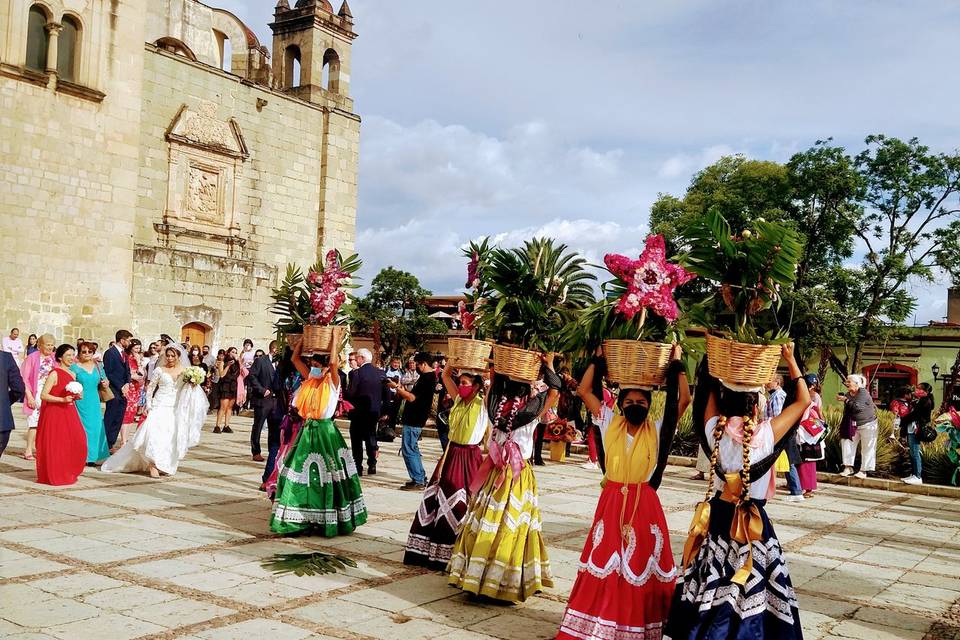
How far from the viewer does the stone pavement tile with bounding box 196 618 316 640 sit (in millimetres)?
5254

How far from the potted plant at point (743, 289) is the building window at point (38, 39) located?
2194 cm

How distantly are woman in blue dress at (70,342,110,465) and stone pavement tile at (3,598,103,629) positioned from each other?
5.97m

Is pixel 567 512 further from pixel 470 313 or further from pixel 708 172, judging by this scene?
pixel 708 172

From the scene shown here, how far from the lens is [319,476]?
27.0 feet

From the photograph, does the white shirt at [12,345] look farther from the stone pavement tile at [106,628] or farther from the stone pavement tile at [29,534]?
the stone pavement tile at [106,628]

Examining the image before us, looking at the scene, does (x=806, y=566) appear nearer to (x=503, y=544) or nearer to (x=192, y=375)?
(x=503, y=544)

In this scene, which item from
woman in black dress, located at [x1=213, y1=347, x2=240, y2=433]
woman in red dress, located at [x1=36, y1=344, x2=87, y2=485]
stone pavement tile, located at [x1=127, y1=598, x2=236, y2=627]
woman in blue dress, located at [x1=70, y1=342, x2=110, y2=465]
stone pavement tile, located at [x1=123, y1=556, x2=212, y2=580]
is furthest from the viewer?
woman in black dress, located at [x1=213, y1=347, x2=240, y2=433]

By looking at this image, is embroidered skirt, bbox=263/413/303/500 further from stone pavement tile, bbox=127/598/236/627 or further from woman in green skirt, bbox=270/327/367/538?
stone pavement tile, bbox=127/598/236/627

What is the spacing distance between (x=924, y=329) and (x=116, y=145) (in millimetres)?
31797

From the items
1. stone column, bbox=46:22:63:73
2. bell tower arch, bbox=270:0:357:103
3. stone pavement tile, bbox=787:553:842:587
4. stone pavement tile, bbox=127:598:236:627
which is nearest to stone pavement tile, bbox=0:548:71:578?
stone pavement tile, bbox=127:598:236:627

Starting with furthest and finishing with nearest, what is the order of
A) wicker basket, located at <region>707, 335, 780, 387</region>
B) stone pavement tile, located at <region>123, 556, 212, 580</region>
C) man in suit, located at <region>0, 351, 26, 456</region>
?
man in suit, located at <region>0, 351, 26, 456</region> < stone pavement tile, located at <region>123, 556, 212, 580</region> < wicker basket, located at <region>707, 335, 780, 387</region>

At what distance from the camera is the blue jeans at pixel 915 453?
14461 millimetres

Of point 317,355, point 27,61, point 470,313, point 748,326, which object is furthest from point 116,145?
point 748,326

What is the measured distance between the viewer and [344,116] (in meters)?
30.4
